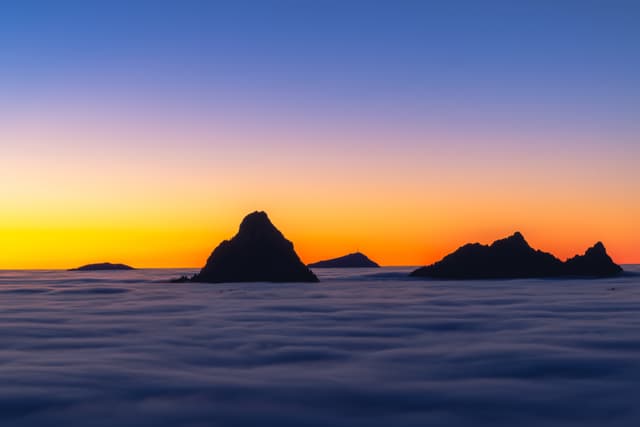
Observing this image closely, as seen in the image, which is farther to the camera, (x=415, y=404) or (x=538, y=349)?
(x=538, y=349)

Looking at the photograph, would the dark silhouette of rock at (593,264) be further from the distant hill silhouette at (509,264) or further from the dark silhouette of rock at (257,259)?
the dark silhouette of rock at (257,259)

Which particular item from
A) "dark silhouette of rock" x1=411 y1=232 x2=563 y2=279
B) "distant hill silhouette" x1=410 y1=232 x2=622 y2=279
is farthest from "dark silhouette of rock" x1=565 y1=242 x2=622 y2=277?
"dark silhouette of rock" x1=411 y1=232 x2=563 y2=279

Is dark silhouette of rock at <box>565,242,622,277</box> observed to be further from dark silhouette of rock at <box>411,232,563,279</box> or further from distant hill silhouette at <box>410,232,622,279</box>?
dark silhouette of rock at <box>411,232,563,279</box>

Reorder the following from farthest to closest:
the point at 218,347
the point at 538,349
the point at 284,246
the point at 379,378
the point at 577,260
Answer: the point at 577,260
the point at 284,246
the point at 218,347
the point at 538,349
the point at 379,378

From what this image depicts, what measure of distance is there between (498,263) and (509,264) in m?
1.57

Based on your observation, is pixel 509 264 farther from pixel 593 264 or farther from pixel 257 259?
pixel 257 259

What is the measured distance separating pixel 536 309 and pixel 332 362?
49.0 feet

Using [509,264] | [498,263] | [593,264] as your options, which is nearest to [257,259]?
[498,263]

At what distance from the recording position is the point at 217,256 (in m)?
68.6

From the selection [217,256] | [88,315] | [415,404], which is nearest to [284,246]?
[217,256]

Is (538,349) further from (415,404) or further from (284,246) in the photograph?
(284,246)

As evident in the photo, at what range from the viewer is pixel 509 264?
87812 mm

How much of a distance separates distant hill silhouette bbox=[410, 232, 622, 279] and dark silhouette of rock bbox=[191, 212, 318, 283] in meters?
27.5

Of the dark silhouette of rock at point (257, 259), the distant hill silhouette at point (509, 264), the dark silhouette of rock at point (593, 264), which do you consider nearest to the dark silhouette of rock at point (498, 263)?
the distant hill silhouette at point (509, 264)
